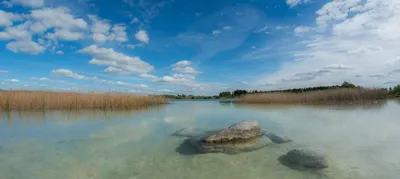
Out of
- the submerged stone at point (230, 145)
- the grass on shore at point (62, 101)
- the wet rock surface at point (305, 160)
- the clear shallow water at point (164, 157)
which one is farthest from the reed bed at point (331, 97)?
the wet rock surface at point (305, 160)

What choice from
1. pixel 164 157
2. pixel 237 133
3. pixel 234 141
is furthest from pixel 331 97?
pixel 164 157

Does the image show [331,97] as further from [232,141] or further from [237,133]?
[232,141]

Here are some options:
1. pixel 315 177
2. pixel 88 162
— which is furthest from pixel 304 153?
pixel 88 162

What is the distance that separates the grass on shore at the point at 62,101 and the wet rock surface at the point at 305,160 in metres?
12.6

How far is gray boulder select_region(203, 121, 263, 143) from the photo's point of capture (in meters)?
5.07

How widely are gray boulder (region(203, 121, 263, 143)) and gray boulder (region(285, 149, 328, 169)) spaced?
4.75ft

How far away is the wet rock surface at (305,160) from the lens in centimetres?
348

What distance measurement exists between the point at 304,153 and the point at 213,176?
1636mm

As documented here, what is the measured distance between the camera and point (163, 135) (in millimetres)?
6066

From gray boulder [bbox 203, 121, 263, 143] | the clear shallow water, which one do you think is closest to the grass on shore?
the clear shallow water

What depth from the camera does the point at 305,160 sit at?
3631 mm

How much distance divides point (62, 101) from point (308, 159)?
1336cm

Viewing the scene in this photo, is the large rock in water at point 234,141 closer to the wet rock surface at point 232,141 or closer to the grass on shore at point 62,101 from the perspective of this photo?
the wet rock surface at point 232,141

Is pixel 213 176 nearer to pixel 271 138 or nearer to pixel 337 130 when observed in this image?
pixel 271 138
